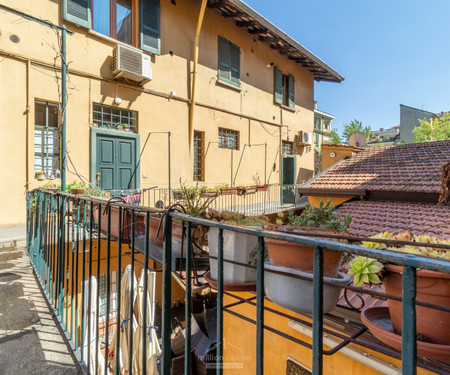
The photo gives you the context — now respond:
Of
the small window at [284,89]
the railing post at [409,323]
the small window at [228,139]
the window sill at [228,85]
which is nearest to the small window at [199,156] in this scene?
the small window at [228,139]

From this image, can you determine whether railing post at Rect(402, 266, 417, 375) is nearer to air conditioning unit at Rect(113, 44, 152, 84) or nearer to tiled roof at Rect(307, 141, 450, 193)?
tiled roof at Rect(307, 141, 450, 193)

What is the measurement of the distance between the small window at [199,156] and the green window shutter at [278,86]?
16.5 ft

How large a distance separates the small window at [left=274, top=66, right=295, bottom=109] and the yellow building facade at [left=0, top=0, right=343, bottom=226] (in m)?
0.08

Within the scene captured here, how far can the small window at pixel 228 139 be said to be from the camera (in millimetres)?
10578

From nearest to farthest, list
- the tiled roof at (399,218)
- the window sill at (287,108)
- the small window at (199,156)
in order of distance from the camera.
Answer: the tiled roof at (399,218) → the small window at (199,156) → the window sill at (287,108)

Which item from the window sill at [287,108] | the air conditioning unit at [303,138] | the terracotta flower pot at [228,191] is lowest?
the terracotta flower pot at [228,191]

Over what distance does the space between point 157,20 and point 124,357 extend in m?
8.57

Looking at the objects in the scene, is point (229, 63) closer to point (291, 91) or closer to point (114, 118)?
point (291, 91)

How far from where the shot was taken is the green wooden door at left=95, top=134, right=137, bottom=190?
7219mm

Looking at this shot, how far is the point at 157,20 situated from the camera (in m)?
8.16

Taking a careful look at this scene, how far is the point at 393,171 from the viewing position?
7930 millimetres

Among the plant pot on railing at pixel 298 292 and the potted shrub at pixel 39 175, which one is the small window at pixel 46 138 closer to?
the potted shrub at pixel 39 175

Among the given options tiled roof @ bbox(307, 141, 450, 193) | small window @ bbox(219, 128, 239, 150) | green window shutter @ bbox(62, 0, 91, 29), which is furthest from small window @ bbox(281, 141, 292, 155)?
green window shutter @ bbox(62, 0, 91, 29)

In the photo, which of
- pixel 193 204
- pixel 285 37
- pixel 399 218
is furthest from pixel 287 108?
pixel 193 204
